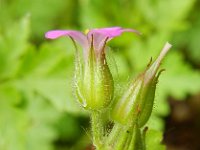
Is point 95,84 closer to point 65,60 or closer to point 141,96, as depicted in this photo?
point 141,96

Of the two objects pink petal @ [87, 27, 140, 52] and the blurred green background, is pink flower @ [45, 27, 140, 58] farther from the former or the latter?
the blurred green background

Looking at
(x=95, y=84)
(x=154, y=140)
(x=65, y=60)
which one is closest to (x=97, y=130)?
(x=95, y=84)

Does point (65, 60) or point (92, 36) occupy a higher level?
point (92, 36)

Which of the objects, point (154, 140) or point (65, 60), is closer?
point (154, 140)

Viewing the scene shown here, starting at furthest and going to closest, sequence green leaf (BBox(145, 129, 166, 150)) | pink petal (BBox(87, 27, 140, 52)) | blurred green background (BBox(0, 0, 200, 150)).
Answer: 1. blurred green background (BBox(0, 0, 200, 150))
2. green leaf (BBox(145, 129, 166, 150))
3. pink petal (BBox(87, 27, 140, 52))

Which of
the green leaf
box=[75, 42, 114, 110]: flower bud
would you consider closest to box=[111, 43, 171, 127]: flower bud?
box=[75, 42, 114, 110]: flower bud

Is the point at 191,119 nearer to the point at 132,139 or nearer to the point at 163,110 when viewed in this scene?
the point at 163,110
